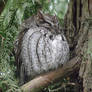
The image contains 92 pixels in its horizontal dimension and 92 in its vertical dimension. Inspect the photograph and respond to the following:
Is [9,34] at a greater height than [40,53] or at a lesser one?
greater

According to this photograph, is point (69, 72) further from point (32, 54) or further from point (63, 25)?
point (63, 25)

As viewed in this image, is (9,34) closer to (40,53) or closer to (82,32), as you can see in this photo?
(40,53)

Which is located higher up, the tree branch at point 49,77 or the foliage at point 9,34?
the foliage at point 9,34

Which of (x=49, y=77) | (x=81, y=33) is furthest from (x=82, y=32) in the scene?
(x=49, y=77)

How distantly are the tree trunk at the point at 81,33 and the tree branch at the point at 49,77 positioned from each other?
0.03 metres

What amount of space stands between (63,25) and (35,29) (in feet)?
0.70

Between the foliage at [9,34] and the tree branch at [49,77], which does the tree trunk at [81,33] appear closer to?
the tree branch at [49,77]

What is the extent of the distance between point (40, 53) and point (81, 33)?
0.31 metres

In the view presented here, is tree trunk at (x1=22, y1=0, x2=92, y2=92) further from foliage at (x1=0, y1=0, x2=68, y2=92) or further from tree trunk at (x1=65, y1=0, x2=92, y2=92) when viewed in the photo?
foliage at (x1=0, y1=0, x2=68, y2=92)


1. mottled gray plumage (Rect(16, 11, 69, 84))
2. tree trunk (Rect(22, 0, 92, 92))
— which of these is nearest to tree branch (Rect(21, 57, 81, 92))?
tree trunk (Rect(22, 0, 92, 92))

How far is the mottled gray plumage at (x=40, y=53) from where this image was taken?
1826 millimetres

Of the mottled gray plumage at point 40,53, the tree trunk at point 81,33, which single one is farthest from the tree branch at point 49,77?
the mottled gray plumage at point 40,53

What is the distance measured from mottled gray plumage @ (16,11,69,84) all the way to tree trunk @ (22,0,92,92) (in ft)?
0.27

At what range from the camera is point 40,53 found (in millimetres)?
1847
